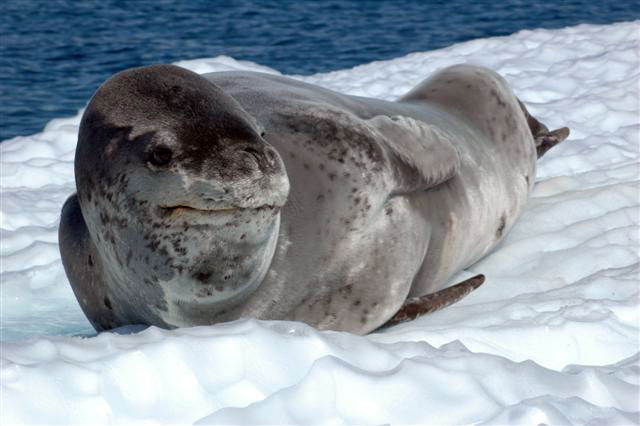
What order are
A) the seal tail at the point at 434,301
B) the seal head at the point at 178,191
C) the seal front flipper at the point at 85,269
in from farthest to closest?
the seal tail at the point at 434,301 < the seal front flipper at the point at 85,269 < the seal head at the point at 178,191

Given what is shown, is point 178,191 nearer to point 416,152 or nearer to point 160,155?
point 160,155

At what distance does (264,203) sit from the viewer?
8.44 ft

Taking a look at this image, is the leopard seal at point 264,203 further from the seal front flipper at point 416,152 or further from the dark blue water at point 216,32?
the dark blue water at point 216,32

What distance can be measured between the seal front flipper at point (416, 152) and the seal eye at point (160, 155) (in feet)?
3.07

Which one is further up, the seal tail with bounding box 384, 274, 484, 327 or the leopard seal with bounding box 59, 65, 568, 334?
the leopard seal with bounding box 59, 65, 568, 334

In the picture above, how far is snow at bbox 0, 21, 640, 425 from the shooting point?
7.09 ft

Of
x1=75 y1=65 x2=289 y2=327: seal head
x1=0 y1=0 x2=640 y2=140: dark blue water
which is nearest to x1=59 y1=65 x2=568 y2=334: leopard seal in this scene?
x1=75 y1=65 x2=289 y2=327: seal head

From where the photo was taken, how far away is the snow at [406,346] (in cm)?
216

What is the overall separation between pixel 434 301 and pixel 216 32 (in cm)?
1261

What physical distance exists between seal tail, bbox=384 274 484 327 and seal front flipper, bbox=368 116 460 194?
0.36 metres

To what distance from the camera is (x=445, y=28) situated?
48.6 feet

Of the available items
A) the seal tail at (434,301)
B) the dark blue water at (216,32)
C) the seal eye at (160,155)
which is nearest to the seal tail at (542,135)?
the seal tail at (434,301)

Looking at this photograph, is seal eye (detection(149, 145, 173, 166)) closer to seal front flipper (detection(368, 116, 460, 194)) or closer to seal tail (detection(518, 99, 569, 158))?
seal front flipper (detection(368, 116, 460, 194))

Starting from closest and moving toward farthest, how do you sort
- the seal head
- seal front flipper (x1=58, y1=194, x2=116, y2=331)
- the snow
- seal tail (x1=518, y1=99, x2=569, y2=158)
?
the snow < the seal head < seal front flipper (x1=58, y1=194, x2=116, y2=331) < seal tail (x1=518, y1=99, x2=569, y2=158)
